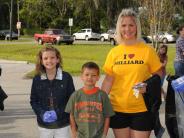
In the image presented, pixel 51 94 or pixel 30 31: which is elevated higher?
pixel 30 31

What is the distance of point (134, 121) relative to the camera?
4.85 meters

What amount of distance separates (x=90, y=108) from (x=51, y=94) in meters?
0.52

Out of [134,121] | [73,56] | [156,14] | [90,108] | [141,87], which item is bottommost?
[73,56]

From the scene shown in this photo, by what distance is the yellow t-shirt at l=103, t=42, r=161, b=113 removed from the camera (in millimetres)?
4824

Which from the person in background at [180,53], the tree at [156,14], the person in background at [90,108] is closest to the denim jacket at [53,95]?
the person in background at [90,108]

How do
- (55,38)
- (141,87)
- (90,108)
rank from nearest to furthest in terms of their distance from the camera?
(141,87) → (90,108) → (55,38)

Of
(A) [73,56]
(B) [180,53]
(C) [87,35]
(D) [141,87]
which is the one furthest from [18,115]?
(C) [87,35]

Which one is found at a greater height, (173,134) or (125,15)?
(125,15)

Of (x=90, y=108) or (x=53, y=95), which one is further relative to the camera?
(x=53, y=95)

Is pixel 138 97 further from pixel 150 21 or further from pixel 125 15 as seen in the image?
pixel 150 21

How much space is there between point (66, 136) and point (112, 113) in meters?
0.65

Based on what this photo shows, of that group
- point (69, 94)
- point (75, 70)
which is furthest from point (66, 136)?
point (75, 70)

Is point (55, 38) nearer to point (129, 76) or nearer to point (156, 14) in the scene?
point (156, 14)

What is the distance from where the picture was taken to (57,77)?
5.17 meters
